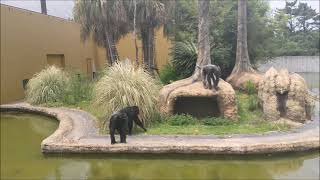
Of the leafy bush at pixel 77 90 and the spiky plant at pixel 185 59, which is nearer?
the leafy bush at pixel 77 90

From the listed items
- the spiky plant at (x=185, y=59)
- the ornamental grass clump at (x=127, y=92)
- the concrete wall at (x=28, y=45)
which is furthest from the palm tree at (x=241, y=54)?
the concrete wall at (x=28, y=45)

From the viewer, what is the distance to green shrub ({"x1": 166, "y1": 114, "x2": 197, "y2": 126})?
8625 millimetres

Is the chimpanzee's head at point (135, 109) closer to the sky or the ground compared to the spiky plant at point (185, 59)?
closer to the ground

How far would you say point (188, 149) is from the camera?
6.58m

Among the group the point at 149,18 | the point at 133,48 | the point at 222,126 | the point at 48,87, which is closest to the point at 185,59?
the point at 149,18

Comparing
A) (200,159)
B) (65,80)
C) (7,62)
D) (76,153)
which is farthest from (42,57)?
(200,159)

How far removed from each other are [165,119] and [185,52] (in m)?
4.82

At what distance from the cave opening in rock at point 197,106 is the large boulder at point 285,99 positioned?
116 cm

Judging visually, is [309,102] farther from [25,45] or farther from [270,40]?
[25,45]

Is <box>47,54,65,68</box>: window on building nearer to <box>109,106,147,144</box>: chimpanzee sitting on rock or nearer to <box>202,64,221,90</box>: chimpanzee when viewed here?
<box>202,64,221,90</box>: chimpanzee

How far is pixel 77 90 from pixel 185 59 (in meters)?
3.75

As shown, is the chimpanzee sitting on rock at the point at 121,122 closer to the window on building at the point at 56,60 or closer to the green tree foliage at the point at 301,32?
the window on building at the point at 56,60

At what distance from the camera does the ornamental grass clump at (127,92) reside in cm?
848

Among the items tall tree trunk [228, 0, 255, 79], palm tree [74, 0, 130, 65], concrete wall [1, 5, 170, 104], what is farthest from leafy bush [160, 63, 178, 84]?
concrete wall [1, 5, 170, 104]
